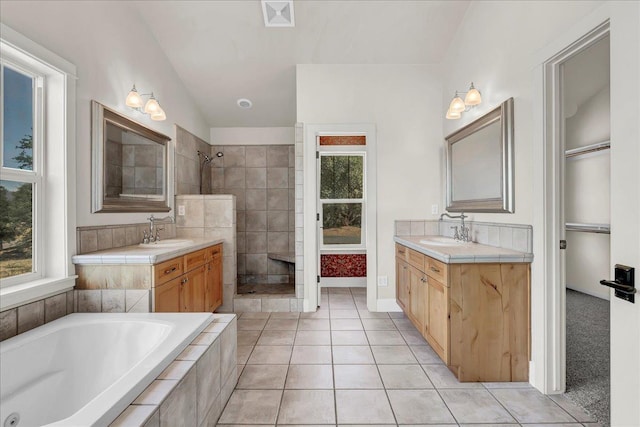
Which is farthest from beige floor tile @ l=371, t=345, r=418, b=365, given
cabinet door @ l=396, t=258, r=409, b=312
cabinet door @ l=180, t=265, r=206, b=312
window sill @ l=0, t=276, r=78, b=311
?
window sill @ l=0, t=276, r=78, b=311

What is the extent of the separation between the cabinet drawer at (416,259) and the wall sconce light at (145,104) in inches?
99.7

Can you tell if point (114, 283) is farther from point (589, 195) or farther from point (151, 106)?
point (589, 195)

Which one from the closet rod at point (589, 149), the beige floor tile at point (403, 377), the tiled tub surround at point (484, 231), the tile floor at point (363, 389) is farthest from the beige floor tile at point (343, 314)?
the closet rod at point (589, 149)

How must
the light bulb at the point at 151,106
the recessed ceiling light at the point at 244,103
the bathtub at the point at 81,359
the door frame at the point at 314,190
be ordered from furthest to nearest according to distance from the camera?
1. the recessed ceiling light at the point at 244,103
2. the door frame at the point at 314,190
3. the light bulb at the point at 151,106
4. the bathtub at the point at 81,359

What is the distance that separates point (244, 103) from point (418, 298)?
122 inches

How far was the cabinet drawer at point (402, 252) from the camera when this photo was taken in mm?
2994

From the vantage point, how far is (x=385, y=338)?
276 cm

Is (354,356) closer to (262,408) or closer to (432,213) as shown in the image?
(262,408)

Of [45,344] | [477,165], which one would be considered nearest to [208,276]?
[45,344]

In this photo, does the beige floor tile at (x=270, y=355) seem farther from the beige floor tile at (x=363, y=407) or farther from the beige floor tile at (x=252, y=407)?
the beige floor tile at (x=363, y=407)

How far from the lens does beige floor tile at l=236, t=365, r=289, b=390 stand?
2.00m

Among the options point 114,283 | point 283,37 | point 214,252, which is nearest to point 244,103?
point 283,37

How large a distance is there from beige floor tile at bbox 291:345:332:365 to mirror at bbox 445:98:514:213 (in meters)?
1.68

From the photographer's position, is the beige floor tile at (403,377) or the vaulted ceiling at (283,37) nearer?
the beige floor tile at (403,377)
